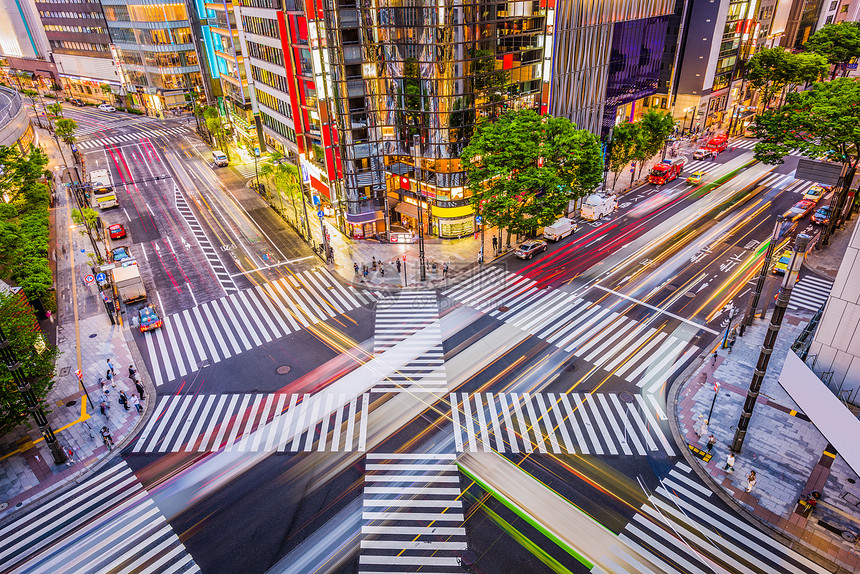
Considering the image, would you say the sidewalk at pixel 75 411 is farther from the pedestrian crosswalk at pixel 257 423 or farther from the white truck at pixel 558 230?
the white truck at pixel 558 230

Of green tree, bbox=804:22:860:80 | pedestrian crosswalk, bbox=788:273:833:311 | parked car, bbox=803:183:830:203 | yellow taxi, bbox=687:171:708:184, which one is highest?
green tree, bbox=804:22:860:80

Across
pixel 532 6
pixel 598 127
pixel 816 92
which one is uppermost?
pixel 532 6

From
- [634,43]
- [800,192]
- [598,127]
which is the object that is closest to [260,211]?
[598,127]

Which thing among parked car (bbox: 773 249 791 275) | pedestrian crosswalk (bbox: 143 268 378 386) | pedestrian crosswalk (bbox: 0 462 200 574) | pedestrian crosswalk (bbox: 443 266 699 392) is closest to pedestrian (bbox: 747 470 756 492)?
pedestrian crosswalk (bbox: 443 266 699 392)

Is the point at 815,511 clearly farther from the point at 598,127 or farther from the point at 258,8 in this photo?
the point at 258,8

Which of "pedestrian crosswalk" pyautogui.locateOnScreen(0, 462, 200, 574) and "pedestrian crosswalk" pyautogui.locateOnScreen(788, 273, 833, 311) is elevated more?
"pedestrian crosswalk" pyautogui.locateOnScreen(788, 273, 833, 311)

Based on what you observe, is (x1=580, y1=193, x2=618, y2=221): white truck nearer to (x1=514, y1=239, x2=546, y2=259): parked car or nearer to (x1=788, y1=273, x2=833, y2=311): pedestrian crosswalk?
(x1=514, y1=239, x2=546, y2=259): parked car
